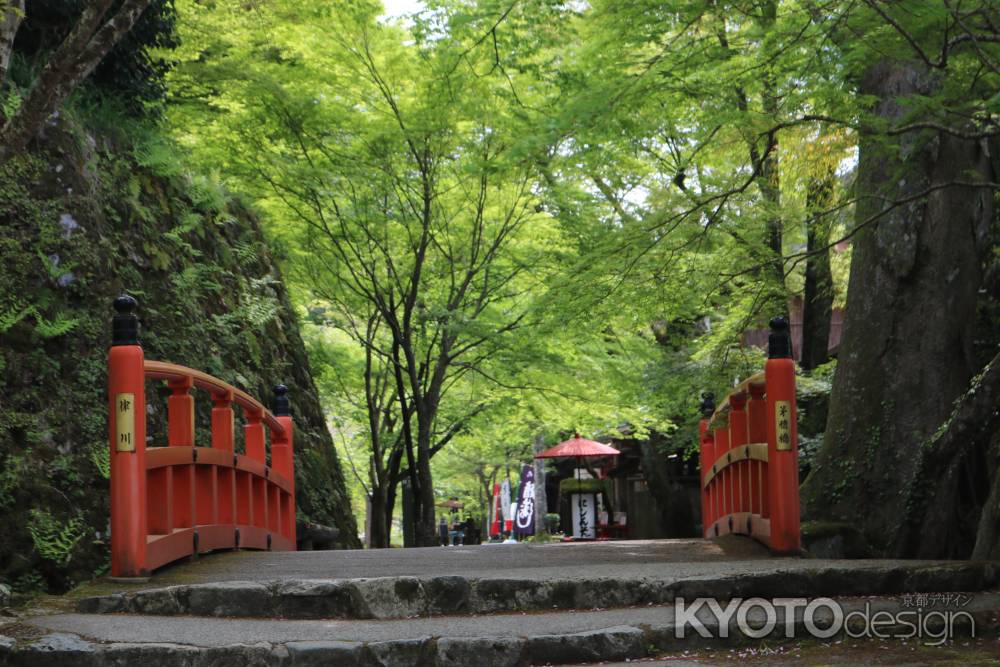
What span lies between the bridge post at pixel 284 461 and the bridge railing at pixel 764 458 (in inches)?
170

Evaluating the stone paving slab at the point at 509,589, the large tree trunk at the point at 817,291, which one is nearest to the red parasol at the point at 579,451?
the large tree trunk at the point at 817,291

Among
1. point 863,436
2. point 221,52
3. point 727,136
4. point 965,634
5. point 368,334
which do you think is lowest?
point 965,634

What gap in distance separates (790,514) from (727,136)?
217 inches

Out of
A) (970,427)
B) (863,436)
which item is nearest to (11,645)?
(970,427)

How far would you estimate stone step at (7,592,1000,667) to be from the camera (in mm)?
4719

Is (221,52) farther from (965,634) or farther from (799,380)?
(965,634)

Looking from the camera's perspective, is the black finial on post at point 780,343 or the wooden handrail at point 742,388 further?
→ the wooden handrail at point 742,388

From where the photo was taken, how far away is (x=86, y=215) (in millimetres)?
9625

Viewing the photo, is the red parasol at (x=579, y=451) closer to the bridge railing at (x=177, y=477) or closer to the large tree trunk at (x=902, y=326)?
the large tree trunk at (x=902, y=326)

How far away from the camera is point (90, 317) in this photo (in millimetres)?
8891

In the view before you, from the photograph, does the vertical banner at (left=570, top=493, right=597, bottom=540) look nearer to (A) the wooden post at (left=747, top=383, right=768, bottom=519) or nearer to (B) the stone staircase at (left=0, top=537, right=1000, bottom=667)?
(A) the wooden post at (left=747, top=383, right=768, bottom=519)

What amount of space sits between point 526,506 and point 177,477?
21.0 meters

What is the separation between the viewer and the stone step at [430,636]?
4.72m

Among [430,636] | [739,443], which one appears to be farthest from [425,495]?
[430,636]
